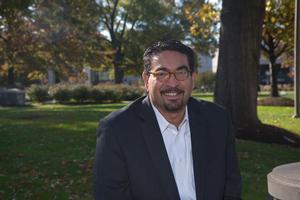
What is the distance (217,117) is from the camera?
11.5 ft

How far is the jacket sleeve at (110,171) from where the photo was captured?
3152mm

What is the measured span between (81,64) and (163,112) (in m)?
31.5

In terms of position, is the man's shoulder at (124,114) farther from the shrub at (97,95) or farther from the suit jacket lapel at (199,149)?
the shrub at (97,95)

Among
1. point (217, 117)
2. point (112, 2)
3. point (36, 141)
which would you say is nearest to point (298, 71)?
point (36, 141)

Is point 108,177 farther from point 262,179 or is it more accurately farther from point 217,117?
point 262,179

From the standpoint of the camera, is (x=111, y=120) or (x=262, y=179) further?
(x=262, y=179)

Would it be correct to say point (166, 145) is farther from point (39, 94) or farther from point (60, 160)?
point (39, 94)

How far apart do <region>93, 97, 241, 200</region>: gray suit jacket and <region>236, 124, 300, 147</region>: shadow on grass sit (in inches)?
293

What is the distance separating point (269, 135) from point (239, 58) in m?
1.76

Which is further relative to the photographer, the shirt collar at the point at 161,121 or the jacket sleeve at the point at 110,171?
the shirt collar at the point at 161,121

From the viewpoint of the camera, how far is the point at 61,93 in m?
30.0

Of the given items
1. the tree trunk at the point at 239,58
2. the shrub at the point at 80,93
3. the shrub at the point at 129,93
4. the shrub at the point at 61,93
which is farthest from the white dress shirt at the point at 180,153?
the shrub at the point at 129,93

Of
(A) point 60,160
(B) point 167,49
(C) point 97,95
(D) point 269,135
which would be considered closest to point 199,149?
(B) point 167,49

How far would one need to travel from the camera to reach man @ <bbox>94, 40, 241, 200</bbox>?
316 centimetres
